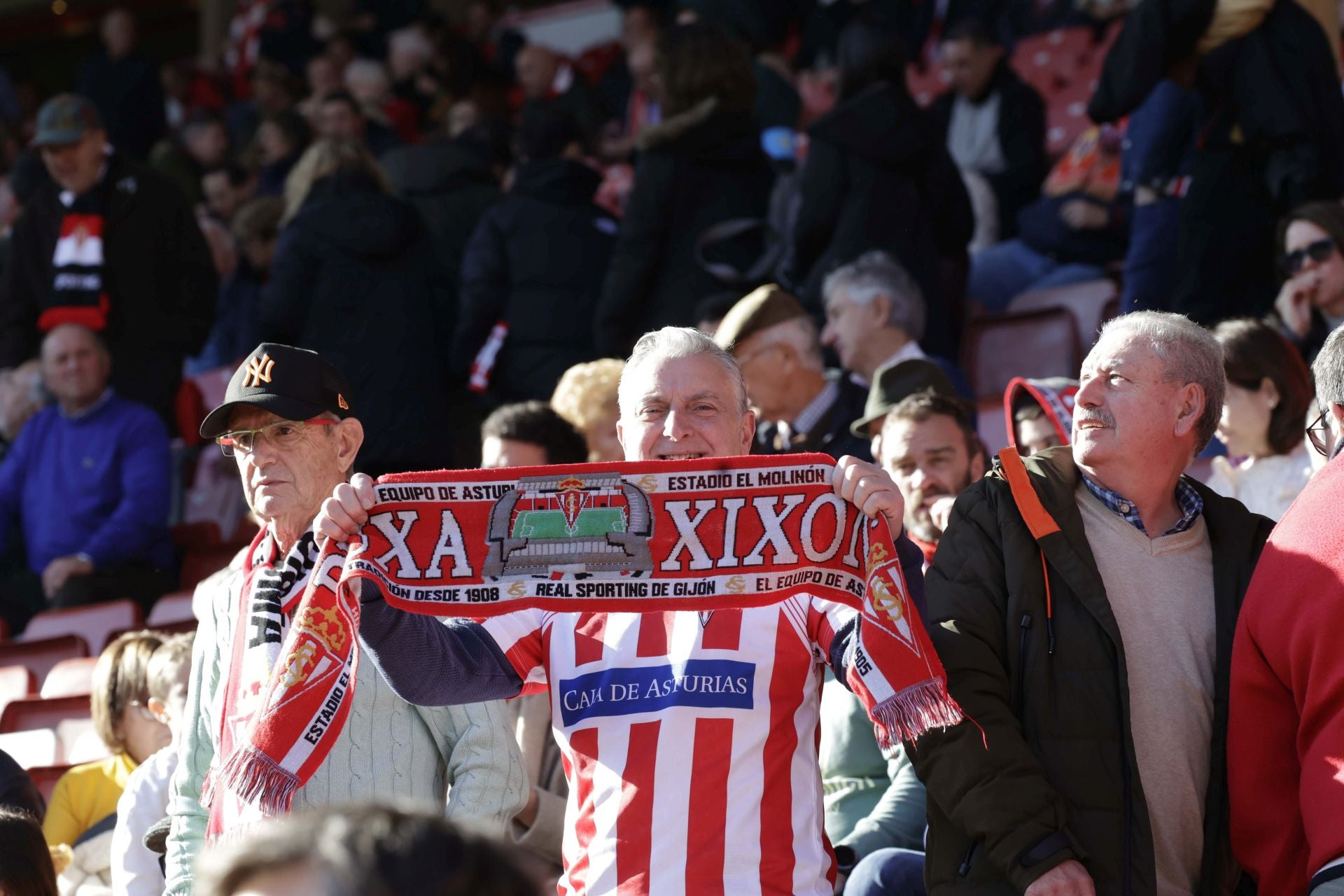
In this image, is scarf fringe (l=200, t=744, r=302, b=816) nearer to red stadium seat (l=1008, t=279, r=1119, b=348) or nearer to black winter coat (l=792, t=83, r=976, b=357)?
black winter coat (l=792, t=83, r=976, b=357)

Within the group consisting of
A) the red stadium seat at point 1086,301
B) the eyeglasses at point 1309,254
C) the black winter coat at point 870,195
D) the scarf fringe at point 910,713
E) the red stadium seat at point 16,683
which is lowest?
the scarf fringe at point 910,713

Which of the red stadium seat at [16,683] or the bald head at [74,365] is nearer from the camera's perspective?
the red stadium seat at [16,683]

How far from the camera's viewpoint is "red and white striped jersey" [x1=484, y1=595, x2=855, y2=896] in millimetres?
2764

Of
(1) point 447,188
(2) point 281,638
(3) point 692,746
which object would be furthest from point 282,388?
(1) point 447,188

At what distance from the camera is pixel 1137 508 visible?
3348 millimetres

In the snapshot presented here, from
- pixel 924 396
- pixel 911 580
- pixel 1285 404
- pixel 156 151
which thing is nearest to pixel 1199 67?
pixel 1285 404

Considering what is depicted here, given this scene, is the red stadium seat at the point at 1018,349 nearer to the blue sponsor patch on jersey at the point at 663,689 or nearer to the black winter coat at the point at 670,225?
the black winter coat at the point at 670,225

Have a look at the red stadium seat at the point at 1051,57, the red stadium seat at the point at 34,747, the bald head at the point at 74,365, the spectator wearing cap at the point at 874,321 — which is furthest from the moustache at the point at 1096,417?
the red stadium seat at the point at 1051,57

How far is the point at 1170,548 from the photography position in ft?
10.9

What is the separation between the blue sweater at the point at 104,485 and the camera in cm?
709

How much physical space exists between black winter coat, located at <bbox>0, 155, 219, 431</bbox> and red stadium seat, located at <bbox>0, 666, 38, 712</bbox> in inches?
76.6

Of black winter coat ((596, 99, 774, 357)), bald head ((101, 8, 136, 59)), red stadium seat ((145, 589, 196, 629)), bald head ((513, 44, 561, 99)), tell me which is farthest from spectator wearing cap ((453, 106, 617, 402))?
bald head ((101, 8, 136, 59))

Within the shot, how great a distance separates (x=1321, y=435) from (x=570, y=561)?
169cm

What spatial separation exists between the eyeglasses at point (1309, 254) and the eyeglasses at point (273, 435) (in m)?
3.58
